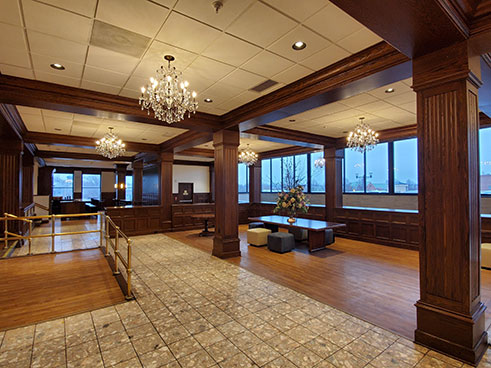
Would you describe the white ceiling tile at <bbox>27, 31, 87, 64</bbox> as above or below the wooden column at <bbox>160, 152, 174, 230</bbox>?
above

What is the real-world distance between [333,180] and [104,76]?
7317 millimetres

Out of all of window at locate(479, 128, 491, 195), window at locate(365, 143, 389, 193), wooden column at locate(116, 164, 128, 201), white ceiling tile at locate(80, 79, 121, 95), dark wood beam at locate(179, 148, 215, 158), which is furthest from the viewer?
wooden column at locate(116, 164, 128, 201)

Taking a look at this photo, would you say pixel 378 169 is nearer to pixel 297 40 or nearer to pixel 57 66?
pixel 297 40

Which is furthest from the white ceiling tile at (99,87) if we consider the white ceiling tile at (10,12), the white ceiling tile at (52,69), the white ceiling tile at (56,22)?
the white ceiling tile at (10,12)

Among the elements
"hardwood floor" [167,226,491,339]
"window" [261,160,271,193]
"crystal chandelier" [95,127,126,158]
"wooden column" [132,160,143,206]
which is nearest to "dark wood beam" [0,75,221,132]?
"crystal chandelier" [95,127,126,158]

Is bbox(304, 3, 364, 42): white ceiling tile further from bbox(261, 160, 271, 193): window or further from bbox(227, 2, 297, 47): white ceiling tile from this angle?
bbox(261, 160, 271, 193): window

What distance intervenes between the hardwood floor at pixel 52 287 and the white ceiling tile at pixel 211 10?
374 cm

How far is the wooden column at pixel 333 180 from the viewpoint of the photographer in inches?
344

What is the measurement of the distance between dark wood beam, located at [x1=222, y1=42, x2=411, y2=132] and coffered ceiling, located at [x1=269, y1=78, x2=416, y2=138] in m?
1.06

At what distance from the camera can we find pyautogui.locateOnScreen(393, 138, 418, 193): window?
31.0ft

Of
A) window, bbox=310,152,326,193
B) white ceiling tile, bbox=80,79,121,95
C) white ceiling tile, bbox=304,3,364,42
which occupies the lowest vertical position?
window, bbox=310,152,326,193

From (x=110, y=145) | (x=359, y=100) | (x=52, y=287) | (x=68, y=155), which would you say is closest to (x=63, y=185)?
(x=68, y=155)

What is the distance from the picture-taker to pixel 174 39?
2.86 m

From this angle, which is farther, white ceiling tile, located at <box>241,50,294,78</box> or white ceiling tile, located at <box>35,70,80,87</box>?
white ceiling tile, located at <box>35,70,80,87</box>
